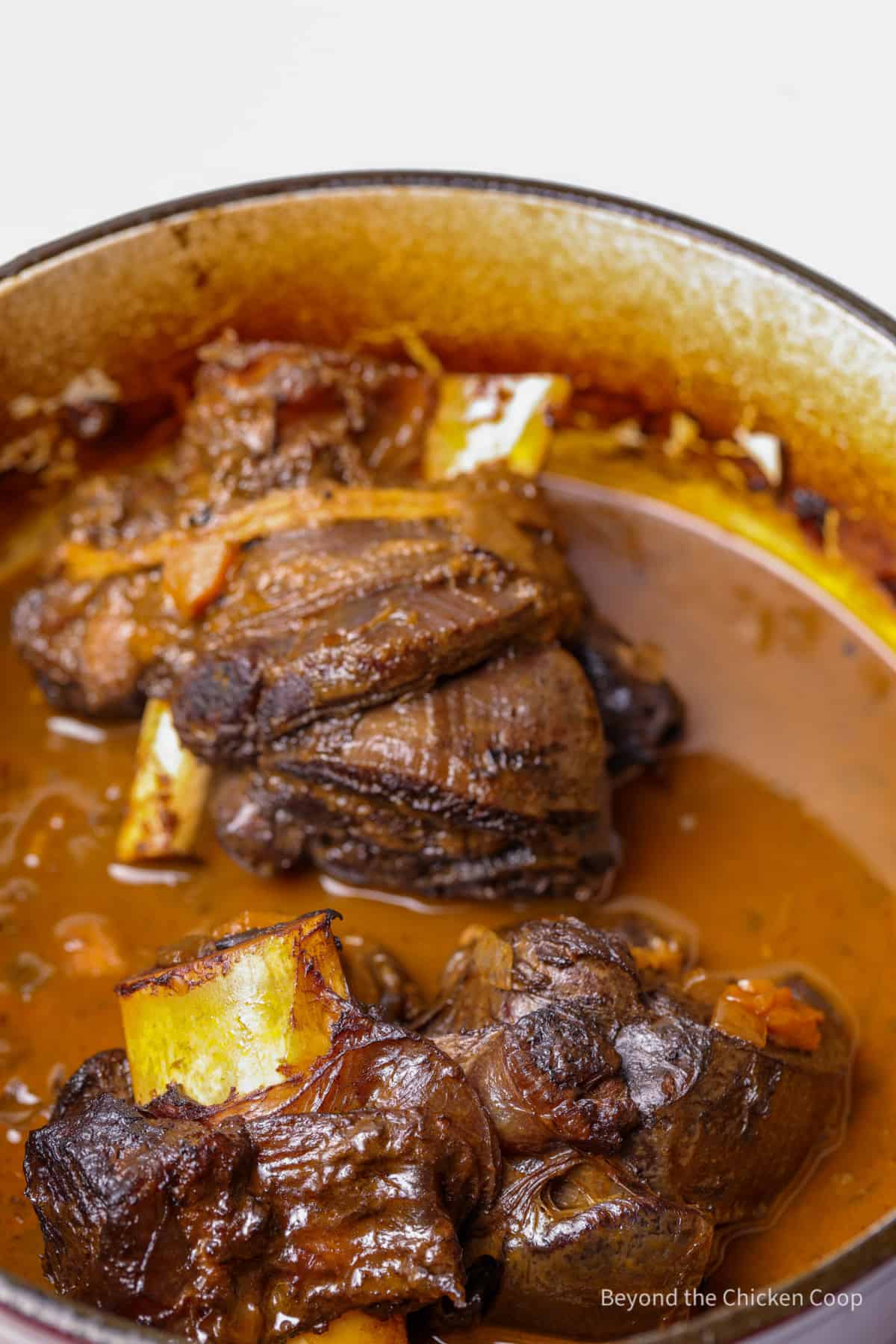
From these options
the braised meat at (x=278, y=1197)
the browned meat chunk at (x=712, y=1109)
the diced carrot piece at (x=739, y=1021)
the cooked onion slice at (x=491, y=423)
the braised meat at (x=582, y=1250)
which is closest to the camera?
the braised meat at (x=278, y=1197)

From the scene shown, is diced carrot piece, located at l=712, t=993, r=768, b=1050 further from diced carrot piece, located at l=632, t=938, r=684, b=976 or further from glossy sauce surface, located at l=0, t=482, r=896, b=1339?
glossy sauce surface, located at l=0, t=482, r=896, b=1339

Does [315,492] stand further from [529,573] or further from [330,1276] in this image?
[330,1276]

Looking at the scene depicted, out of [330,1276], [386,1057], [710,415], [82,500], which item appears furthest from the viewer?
[710,415]

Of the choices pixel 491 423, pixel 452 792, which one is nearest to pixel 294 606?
pixel 452 792

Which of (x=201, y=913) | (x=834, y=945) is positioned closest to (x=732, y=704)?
(x=834, y=945)

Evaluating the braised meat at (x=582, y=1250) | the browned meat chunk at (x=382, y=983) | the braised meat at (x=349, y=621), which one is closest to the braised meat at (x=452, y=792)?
the braised meat at (x=349, y=621)

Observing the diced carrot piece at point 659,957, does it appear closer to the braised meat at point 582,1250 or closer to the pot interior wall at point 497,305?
the braised meat at point 582,1250

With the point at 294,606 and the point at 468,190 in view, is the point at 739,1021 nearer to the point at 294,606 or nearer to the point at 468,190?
the point at 294,606
